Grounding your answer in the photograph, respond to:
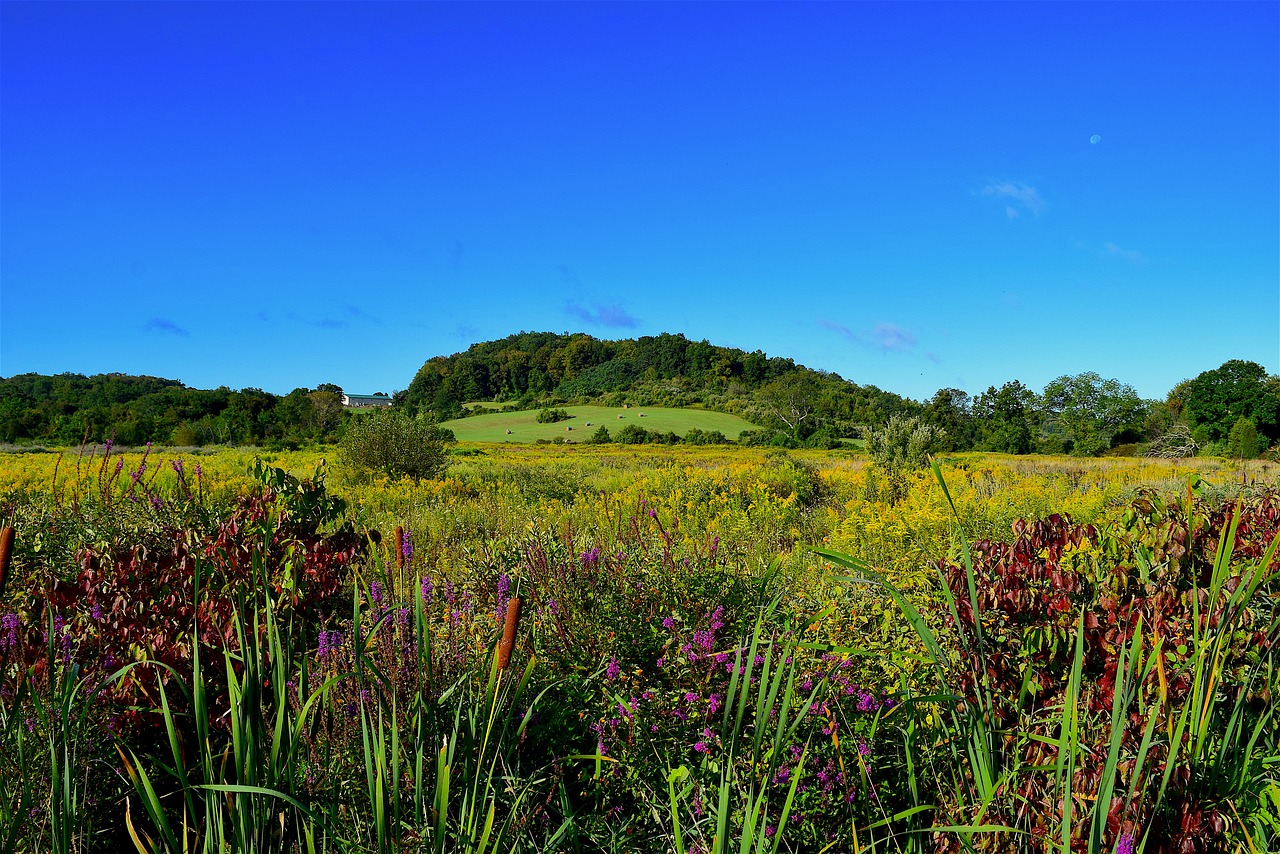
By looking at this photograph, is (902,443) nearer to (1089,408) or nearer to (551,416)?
(551,416)

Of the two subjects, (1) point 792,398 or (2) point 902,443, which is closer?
(2) point 902,443

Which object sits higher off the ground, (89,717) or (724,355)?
(724,355)

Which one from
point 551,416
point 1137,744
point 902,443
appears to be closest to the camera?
point 1137,744

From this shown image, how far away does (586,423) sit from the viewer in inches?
2272

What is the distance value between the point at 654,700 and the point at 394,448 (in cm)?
1367

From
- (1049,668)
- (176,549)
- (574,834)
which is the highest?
(176,549)

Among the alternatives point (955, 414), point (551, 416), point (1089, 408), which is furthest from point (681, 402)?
point (1089, 408)

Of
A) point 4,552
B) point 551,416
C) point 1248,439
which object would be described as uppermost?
point 551,416

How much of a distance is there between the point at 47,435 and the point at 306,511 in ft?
98.9

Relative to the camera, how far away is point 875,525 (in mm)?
6008

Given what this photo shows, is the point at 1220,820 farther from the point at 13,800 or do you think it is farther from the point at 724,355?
the point at 724,355

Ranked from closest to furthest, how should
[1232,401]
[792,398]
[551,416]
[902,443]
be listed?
[902,443] < [1232,401] < [551,416] < [792,398]

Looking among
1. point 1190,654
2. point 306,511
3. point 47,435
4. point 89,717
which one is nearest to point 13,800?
point 89,717

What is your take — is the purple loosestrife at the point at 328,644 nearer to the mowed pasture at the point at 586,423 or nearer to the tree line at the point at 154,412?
the tree line at the point at 154,412
